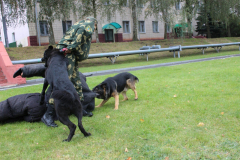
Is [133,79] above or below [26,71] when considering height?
below

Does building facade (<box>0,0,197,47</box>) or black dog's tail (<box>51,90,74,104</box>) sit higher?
building facade (<box>0,0,197,47</box>)

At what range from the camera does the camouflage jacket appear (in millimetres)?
3674

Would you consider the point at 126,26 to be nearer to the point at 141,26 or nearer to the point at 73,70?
the point at 141,26

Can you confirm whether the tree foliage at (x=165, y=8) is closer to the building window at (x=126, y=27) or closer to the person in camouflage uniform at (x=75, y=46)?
the building window at (x=126, y=27)

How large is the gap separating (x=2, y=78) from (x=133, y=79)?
8389mm

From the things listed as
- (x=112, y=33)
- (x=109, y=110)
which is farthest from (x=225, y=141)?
(x=112, y=33)

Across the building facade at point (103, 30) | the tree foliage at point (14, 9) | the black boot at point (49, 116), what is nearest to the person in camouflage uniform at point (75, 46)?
the black boot at point (49, 116)

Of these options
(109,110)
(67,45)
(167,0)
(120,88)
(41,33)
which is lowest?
(109,110)

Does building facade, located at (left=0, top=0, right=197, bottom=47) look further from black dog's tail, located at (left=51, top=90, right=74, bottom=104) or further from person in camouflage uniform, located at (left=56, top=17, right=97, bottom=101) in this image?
black dog's tail, located at (left=51, top=90, right=74, bottom=104)

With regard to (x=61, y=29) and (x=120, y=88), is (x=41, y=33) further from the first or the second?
(x=120, y=88)

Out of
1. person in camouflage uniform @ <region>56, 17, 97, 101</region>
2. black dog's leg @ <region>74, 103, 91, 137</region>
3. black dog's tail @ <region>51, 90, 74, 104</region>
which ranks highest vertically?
person in camouflage uniform @ <region>56, 17, 97, 101</region>

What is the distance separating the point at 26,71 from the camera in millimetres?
3953

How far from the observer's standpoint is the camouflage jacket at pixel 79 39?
3.67 metres

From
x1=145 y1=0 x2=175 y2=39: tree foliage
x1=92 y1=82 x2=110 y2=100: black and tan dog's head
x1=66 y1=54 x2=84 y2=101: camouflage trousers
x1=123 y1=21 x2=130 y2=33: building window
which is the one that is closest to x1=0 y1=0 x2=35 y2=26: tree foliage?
x1=145 y1=0 x2=175 y2=39: tree foliage
